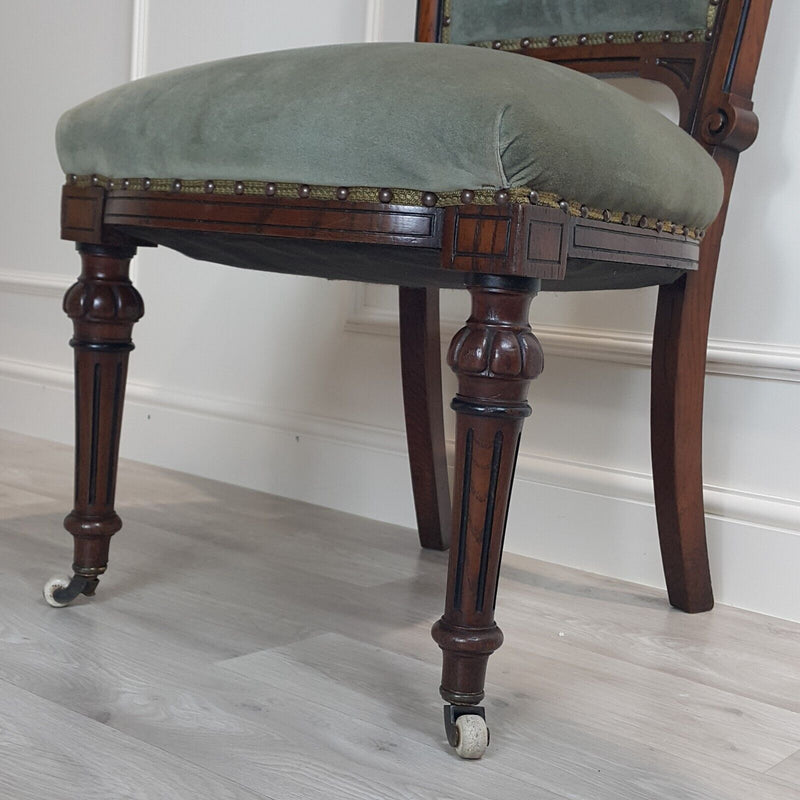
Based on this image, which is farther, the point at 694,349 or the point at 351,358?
the point at 351,358

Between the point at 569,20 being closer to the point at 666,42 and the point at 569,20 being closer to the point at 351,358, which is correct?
the point at 666,42

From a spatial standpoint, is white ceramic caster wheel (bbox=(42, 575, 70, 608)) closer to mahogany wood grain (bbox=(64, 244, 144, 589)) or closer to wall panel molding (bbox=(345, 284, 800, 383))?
mahogany wood grain (bbox=(64, 244, 144, 589))

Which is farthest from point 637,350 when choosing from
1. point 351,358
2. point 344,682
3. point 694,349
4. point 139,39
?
point 139,39

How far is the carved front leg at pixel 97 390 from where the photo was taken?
1.00 m

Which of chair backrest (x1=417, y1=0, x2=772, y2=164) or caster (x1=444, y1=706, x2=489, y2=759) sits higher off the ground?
chair backrest (x1=417, y1=0, x2=772, y2=164)

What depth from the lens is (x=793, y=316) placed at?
1.24 m

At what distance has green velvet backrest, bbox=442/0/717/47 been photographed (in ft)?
3.63

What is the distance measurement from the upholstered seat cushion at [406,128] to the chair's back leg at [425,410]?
0.48m

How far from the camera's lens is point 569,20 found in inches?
46.2

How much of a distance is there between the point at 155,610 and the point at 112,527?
0.09 m

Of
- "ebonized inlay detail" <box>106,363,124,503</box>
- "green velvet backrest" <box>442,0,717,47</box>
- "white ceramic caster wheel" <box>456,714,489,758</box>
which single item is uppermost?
"green velvet backrest" <box>442,0,717,47</box>

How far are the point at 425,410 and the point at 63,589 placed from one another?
20.1 inches


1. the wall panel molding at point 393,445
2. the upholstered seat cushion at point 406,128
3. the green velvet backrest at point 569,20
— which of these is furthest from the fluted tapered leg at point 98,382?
the wall panel molding at point 393,445

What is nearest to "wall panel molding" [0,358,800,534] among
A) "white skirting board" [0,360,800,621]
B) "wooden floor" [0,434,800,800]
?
"white skirting board" [0,360,800,621]
